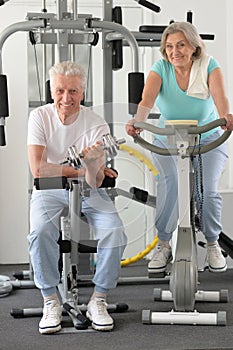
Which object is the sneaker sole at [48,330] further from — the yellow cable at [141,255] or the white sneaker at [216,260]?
the yellow cable at [141,255]

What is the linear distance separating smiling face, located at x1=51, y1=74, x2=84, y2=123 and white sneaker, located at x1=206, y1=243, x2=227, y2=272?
115cm

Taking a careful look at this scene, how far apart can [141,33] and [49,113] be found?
1158mm

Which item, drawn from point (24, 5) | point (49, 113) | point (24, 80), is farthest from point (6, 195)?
point (49, 113)

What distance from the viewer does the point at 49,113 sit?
12.6 feet

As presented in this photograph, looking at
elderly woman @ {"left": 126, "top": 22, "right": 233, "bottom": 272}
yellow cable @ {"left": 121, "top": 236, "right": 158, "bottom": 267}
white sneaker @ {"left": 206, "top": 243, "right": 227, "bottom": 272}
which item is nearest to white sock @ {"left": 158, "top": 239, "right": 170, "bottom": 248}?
elderly woman @ {"left": 126, "top": 22, "right": 233, "bottom": 272}

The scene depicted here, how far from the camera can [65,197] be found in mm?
3811

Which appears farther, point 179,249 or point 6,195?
point 6,195

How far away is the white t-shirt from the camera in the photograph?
3.79 m

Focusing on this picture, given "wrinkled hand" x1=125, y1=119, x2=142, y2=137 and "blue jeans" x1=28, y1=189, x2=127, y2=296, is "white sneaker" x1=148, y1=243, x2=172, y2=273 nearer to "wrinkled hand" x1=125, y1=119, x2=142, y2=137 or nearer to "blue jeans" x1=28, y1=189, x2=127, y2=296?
"blue jeans" x1=28, y1=189, x2=127, y2=296

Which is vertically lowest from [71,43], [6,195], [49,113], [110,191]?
[6,195]

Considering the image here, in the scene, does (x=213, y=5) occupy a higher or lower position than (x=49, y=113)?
higher

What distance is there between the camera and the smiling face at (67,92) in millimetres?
3734

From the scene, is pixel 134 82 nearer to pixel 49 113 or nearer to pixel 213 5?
pixel 49 113

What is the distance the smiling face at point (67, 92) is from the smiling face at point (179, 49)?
1.83 ft
